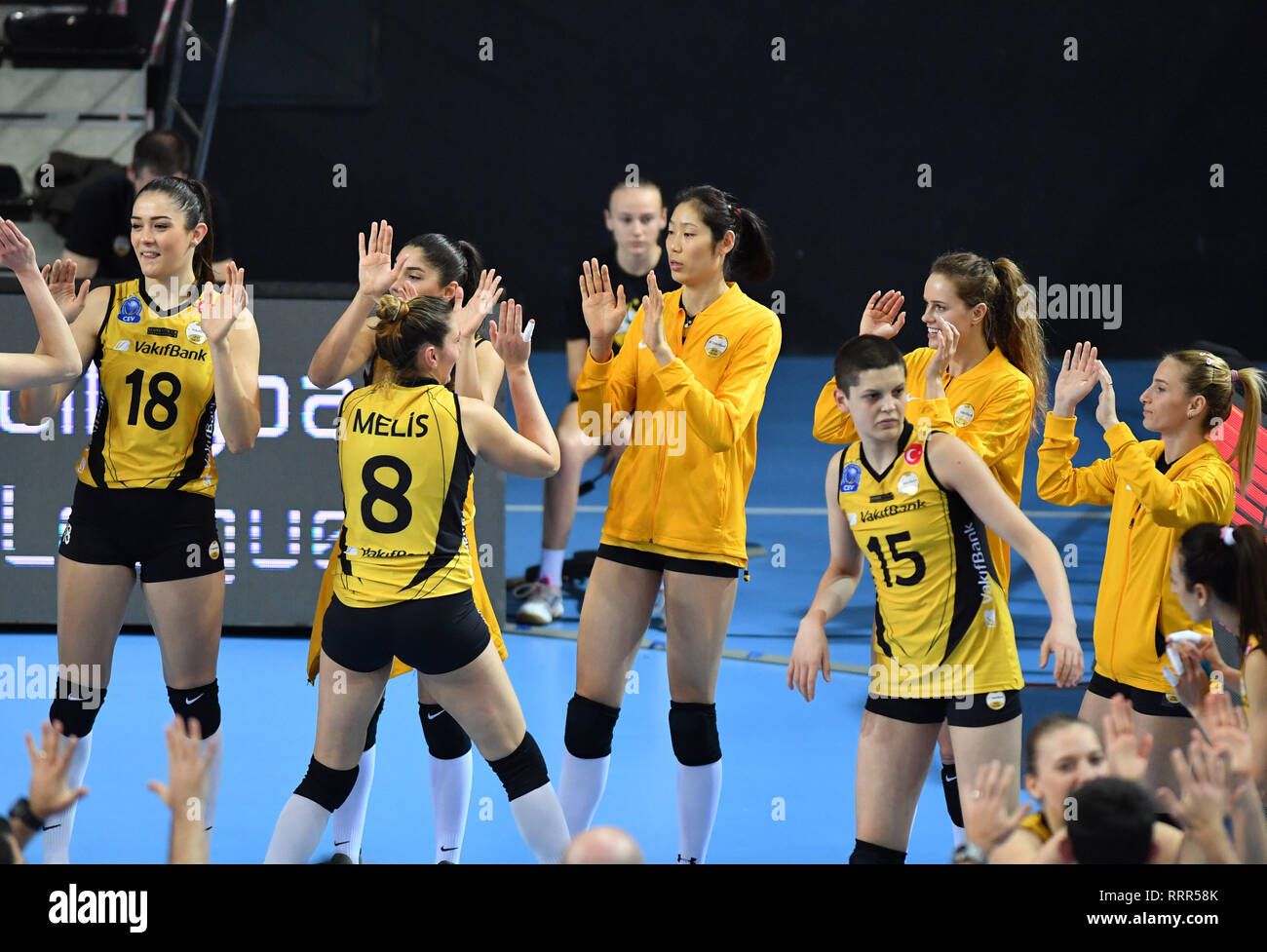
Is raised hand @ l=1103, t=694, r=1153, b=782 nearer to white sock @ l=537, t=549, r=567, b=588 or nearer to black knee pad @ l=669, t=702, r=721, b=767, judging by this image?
black knee pad @ l=669, t=702, r=721, b=767

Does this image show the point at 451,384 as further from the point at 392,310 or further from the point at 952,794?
the point at 952,794

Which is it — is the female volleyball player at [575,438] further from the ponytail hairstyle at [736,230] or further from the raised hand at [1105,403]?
the raised hand at [1105,403]

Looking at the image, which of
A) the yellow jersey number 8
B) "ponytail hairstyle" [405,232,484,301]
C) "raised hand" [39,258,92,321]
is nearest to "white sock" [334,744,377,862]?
the yellow jersey number 8

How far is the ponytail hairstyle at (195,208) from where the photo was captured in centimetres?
445

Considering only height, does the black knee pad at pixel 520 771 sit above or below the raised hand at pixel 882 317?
below

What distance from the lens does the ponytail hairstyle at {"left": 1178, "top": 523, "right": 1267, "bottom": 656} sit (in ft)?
12.5

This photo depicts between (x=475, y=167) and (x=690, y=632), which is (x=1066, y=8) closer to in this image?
(x=475, y=167)

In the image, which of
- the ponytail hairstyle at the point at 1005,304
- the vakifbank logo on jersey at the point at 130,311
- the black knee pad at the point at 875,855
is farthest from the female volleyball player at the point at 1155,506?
the vakifbank logo on jersey at the point at 130,311

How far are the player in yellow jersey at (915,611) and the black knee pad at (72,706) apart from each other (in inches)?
82.9

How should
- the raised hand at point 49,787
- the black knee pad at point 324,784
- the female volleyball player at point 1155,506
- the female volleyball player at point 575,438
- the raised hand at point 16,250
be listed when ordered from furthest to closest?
the female volleyball player at point 575,438 → the female volleyball player at point 1155,506 → the raised hand at point 16,250 → the black knee pad at point 324,784 → the raised hand at point 49,787

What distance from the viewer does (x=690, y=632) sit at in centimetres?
444

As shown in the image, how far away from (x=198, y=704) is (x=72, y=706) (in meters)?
0.36
